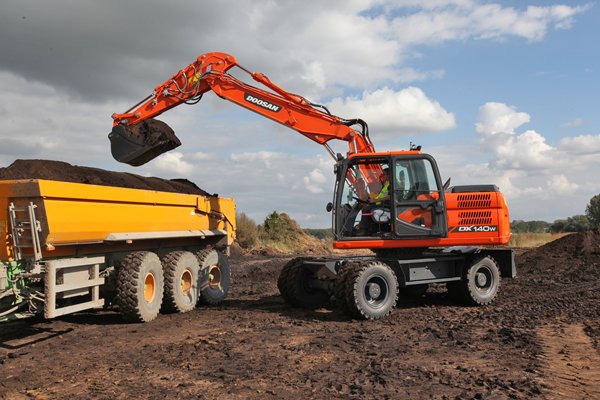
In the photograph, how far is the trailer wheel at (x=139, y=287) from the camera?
8406 mm

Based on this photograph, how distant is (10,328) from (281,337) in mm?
4250

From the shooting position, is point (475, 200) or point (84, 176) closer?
point (475, 200)

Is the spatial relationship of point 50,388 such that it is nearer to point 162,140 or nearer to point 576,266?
point 162,140

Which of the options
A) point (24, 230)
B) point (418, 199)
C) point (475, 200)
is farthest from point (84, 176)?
point (475, 200)

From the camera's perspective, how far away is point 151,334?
7.90 metres

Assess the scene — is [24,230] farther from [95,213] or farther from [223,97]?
[223,97]

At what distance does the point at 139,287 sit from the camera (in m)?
8.48

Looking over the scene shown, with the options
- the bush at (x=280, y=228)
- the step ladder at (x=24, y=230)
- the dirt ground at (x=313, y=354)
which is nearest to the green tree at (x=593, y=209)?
the bush at (x=280, y=228)

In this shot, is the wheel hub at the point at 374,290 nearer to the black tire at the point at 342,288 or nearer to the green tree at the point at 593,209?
the black tire at the point at 342,288

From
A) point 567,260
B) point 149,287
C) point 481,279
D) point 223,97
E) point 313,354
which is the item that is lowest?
point 313,354

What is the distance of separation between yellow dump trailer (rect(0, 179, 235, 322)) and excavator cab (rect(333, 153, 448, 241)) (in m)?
2.92

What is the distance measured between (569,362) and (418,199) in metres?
3.93

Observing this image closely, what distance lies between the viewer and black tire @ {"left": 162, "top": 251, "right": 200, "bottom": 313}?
31.3ft

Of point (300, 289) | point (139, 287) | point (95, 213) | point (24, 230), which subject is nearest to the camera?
point (24, 230)
